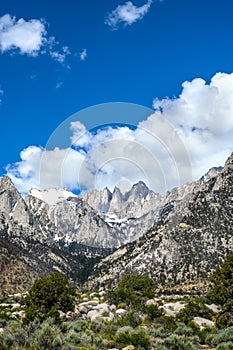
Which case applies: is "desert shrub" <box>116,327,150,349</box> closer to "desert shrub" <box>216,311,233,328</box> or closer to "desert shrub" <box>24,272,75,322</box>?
"desert shrub" <box>216,311,233,328</box>

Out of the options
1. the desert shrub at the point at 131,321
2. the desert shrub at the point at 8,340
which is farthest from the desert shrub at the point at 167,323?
the desert shrub at the point at 8,340

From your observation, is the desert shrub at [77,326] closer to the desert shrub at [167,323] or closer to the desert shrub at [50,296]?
the desert shrub at [167,323]

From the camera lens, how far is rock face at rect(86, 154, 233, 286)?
427 ft

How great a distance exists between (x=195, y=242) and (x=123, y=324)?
109 meters

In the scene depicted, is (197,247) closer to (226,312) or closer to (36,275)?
(36,275)

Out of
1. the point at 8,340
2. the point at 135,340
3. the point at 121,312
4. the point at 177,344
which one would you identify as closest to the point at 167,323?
the point at 135,340

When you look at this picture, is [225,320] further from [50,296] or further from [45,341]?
[45,341]

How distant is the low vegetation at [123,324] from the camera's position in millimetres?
19781

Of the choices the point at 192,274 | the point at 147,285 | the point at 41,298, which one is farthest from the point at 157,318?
the point at 192,274

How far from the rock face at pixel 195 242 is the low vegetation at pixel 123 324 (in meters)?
76.8

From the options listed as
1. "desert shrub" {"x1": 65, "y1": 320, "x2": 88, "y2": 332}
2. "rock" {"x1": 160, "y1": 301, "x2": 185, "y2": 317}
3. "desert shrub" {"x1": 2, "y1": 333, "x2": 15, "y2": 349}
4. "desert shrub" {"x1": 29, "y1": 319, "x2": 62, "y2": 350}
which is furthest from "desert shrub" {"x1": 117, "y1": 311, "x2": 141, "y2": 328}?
"desert shrub" {"x1": 2, "y1": 333, "x2": 15, "y2": 349}

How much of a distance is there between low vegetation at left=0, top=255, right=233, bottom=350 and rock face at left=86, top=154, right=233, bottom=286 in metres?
76.8

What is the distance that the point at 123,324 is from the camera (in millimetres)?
34250

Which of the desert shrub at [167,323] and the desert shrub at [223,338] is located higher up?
the desert shrub at [167,323]
